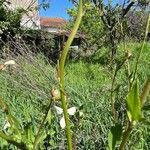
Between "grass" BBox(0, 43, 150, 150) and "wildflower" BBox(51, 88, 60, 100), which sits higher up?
"wildflower" BBox(51, 88, 60, 100)

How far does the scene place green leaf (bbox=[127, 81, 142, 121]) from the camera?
765 millimetres

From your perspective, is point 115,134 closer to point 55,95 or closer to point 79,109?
point 55,95

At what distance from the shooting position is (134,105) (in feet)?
2.52

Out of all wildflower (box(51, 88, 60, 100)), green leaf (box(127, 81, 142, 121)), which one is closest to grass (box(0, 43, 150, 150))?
green leaf (box(127, 81, 142, 121))

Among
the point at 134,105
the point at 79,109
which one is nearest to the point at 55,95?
the point at 134,105

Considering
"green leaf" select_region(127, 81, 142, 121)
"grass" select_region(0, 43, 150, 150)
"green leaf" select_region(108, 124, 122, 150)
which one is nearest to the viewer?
"green leaf" select_region(127, 81, 142, 121)

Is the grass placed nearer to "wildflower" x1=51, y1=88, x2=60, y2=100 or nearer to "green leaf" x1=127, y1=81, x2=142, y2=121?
"green leaf" x1=127, y1=81, x2=142, y2=121

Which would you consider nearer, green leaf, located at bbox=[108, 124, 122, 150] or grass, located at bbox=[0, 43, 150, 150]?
green leaf, located at bbox=[108, 124, 122, 150]

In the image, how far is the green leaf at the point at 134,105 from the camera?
0.77m

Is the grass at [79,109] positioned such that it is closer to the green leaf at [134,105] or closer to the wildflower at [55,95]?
the green leaf at [134,105]

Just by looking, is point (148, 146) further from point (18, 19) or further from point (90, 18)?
point (90, 18)

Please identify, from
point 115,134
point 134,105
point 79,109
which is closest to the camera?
point 134,105

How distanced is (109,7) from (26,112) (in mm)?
5733

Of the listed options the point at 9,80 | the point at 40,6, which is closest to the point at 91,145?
the point at 9,80
